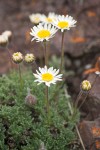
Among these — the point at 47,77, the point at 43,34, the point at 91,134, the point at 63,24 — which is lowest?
the point at 91,134

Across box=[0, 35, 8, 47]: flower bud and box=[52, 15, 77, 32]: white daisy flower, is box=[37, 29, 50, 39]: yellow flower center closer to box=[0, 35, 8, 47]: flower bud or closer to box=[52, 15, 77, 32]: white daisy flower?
box=[52, 15, 77, 32]: white daisy flower

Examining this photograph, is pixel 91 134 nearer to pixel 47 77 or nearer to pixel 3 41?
pixel 47 77

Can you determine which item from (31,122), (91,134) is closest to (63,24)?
(31,122)

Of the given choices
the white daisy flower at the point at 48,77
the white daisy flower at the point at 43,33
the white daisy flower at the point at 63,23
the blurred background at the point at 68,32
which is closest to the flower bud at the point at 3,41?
the white daisy flower at the point at 43,33

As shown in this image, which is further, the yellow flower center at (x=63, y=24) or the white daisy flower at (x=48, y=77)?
the yellow flower center at (x=63, y=24)

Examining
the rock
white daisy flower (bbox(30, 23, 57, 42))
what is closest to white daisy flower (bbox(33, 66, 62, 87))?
white daisy flower (bbox(30, 23, 57, 42))

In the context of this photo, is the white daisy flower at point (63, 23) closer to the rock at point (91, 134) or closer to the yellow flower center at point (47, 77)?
the yellow flower center at point (47, 77)
